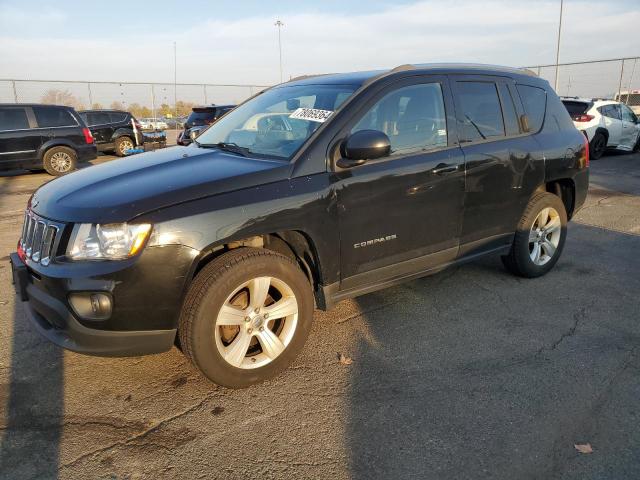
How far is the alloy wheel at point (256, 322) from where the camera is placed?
2900 mm

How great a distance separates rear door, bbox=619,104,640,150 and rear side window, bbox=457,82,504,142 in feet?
42.5

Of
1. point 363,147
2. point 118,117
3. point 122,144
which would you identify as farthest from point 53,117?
point 363,147

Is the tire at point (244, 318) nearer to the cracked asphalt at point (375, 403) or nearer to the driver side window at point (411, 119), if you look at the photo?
the cracked asphalt at point (375, 403)

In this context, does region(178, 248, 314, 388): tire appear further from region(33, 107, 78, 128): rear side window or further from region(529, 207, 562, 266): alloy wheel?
region(33, 107, 78, 128): rear side window

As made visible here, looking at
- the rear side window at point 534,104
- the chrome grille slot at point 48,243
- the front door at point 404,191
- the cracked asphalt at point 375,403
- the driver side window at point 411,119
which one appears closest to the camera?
the cracked asphalt at point 375,403

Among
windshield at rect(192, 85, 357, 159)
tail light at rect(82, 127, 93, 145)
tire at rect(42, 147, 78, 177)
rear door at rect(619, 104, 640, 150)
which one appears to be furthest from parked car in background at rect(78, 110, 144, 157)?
rear door at rect(619, 104, 640, 150)

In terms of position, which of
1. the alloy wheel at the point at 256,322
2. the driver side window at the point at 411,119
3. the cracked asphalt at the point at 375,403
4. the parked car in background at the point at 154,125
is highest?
the driver side window at the point at 411,119

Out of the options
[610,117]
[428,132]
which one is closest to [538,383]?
[428,132]

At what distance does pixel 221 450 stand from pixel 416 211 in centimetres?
201

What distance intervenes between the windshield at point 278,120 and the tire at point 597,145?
12436mm

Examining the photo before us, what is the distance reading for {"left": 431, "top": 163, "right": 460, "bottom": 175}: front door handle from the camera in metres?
3.62

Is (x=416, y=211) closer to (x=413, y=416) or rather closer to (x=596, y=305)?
(x=413, y=416)

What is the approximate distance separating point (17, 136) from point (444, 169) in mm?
11544

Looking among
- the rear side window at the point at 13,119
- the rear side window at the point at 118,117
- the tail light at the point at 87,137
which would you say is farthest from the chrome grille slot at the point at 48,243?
the rear side window at the point at 118,117
